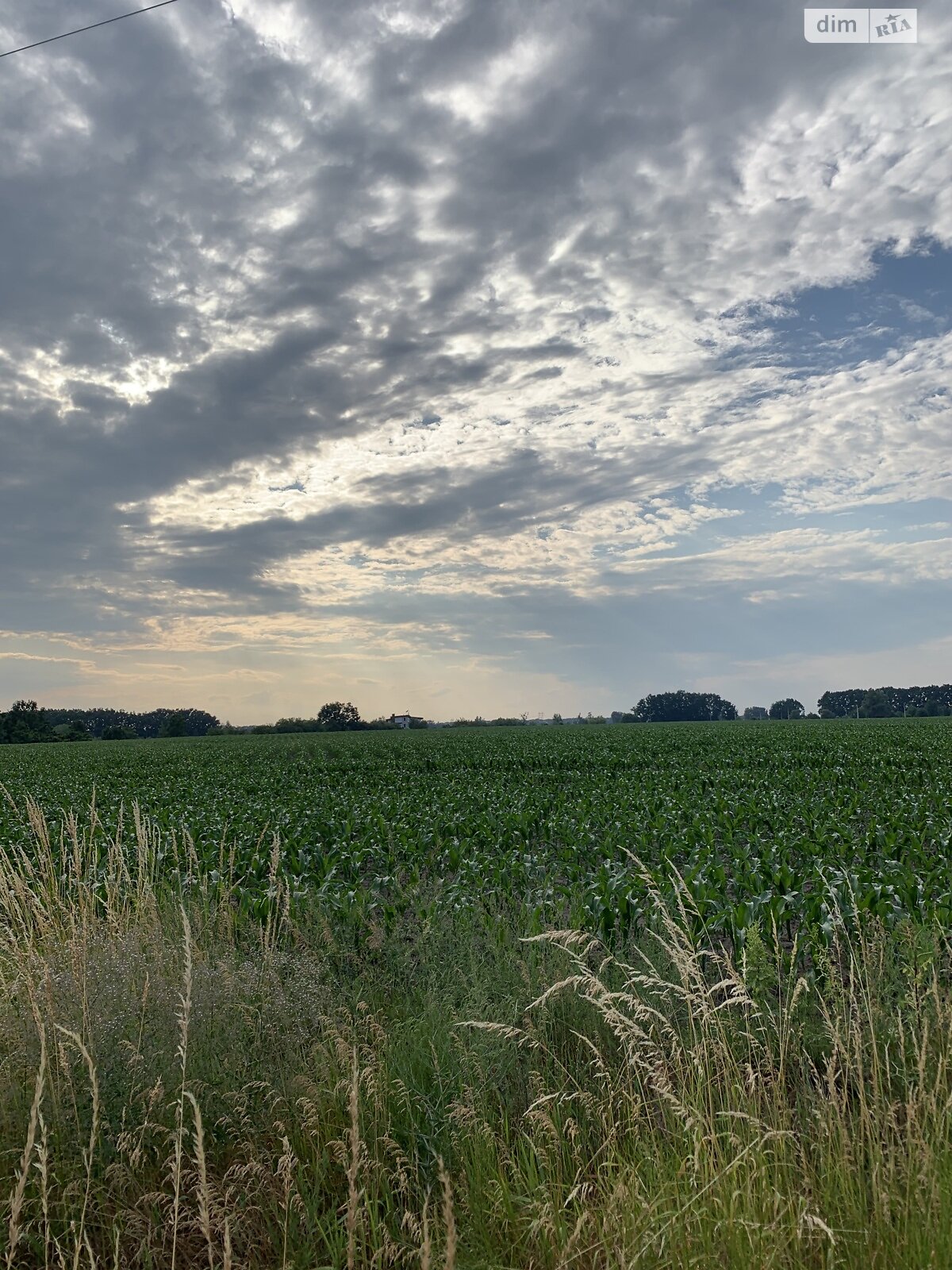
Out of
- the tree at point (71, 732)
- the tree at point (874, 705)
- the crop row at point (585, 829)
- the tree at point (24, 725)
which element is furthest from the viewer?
the tree at point (874, 705)

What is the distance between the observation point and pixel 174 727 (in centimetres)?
13362

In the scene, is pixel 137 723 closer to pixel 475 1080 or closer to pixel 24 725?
pixel 24 725

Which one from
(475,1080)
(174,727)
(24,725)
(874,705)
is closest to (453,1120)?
(475,1080)

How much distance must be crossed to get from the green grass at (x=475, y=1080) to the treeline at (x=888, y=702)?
149413 millimetres

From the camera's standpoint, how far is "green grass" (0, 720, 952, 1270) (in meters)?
3.28

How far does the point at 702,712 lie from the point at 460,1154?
161 metres

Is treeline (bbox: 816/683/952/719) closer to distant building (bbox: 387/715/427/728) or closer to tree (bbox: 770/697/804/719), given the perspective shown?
tree (bbox: 770/697/804/719)

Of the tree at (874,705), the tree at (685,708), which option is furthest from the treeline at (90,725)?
the tree at (874,705)

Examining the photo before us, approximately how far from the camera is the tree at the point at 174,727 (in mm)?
133375

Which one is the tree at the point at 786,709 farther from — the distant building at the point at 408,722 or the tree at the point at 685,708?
the distant building at the point at 408,722

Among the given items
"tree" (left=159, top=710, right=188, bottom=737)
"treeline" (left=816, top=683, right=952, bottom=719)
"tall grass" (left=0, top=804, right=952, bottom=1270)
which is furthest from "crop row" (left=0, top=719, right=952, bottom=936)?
"treeline" (left=816, top=683, right=952, bottom=719)

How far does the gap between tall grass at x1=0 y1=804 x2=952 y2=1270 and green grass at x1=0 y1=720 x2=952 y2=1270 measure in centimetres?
3

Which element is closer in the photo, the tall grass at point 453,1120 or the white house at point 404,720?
the tall grass at point 453,1120

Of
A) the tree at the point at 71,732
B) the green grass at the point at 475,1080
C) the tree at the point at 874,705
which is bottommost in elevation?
the green grass at the point at 475,1080
